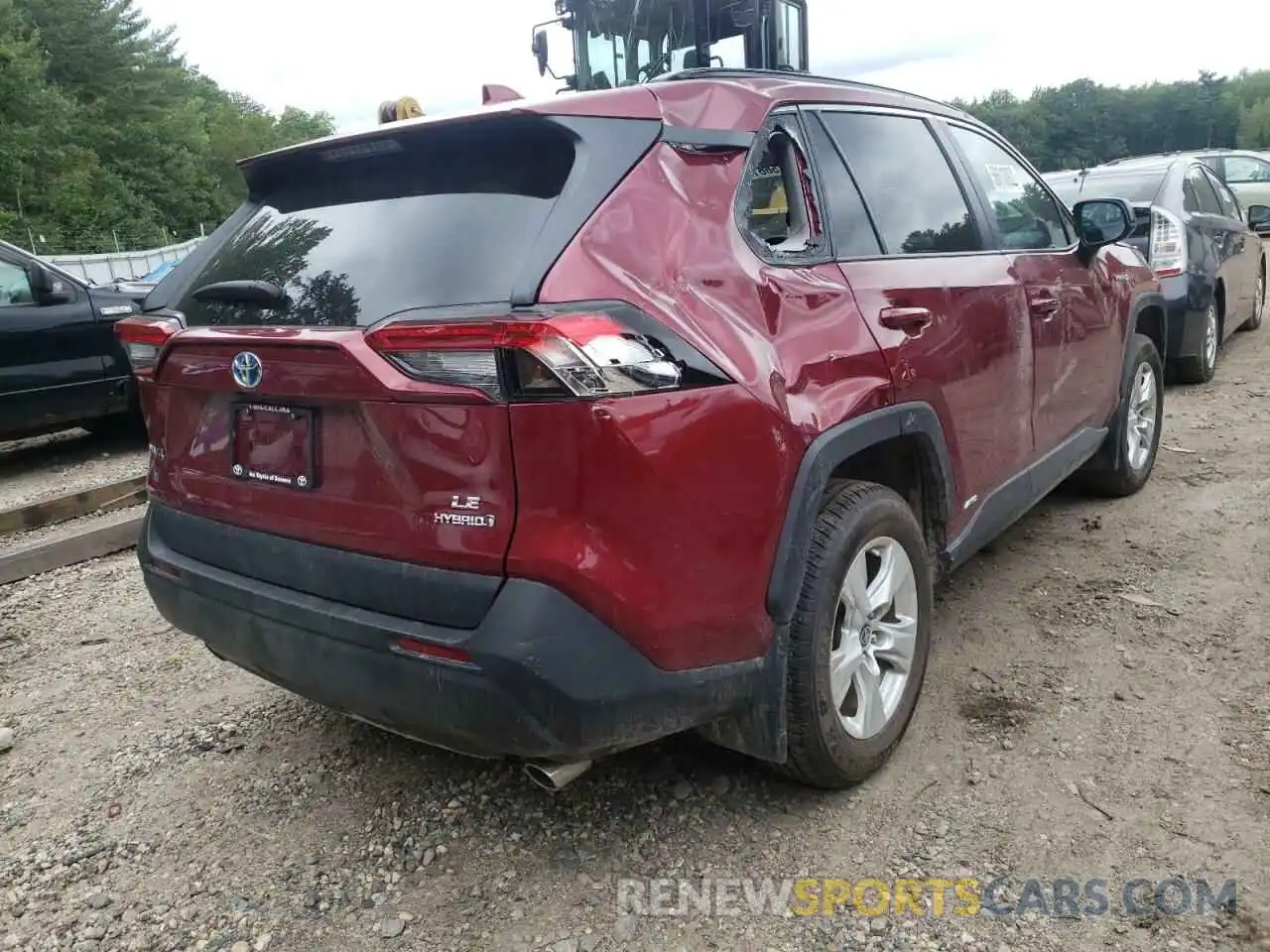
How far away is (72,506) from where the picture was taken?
5.31m

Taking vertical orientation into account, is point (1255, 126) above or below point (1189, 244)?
above

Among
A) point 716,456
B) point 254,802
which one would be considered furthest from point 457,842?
point 716,456

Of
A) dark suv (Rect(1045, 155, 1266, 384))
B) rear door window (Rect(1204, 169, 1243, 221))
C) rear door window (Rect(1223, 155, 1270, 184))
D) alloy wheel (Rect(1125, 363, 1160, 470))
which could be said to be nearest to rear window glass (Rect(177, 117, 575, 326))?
alloy wheel (Rect(1125, 363, 1160, 470))

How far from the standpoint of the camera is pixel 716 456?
2.06 metres

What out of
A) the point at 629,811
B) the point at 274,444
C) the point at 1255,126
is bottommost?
the point at 629,811

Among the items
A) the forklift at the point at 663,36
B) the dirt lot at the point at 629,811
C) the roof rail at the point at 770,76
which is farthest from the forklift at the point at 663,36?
the dirt lot at the point at 629,811

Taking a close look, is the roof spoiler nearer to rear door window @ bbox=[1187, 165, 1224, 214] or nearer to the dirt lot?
the dirt lot

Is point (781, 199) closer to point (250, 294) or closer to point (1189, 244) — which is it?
point (250, 294)

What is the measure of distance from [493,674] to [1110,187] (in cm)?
710

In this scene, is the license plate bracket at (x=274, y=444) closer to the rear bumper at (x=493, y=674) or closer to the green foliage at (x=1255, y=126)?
the rear bumper at (x=493, y=674)

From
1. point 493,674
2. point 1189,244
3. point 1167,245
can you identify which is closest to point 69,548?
point 493,674

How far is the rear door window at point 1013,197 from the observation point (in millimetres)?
3561

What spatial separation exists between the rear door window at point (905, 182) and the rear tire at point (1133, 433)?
1.77 metres

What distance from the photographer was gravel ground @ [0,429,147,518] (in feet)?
21.4
